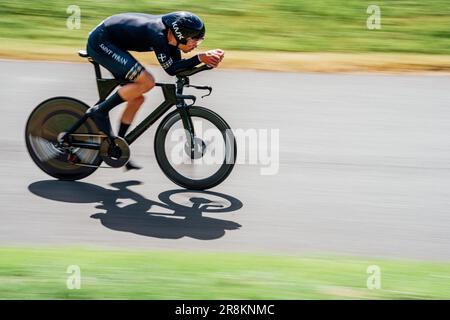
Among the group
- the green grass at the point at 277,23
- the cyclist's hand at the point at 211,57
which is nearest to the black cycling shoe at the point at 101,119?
the cyclist's hand at the point at 211,57

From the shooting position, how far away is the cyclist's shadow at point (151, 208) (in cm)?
890

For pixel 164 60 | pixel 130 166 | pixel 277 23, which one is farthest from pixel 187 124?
pixel 277 23

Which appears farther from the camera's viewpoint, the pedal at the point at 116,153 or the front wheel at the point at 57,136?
the front wheel at the point at 57,136

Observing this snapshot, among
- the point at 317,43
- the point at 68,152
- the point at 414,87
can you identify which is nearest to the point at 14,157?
the point at 68,152

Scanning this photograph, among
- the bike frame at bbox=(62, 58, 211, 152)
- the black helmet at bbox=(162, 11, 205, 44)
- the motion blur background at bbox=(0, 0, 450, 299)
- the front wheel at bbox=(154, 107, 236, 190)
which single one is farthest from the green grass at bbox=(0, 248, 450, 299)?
the black helmet at bbox=(162, 11, 205, 44)

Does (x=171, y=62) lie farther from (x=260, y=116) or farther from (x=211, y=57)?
(x=260, y=116)

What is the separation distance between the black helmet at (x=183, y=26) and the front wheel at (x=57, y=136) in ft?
4.05

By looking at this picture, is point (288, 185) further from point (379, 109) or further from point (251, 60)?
point (251, 60)

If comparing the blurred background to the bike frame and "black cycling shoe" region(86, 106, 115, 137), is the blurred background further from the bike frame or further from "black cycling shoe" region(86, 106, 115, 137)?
"black cycling shoe" region(86, 106, 115, 137)

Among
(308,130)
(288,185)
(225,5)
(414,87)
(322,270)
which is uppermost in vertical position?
(225,5)

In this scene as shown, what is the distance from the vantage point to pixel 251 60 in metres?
14.6

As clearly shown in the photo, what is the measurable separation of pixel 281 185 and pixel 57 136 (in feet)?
7.36

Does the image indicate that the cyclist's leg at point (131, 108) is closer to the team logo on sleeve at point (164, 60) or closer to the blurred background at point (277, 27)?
the team logo on sleeve at point (164, 60)

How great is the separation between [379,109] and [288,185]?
285 cm
